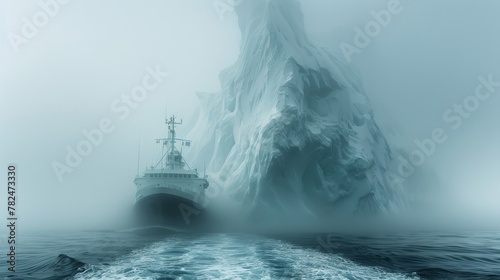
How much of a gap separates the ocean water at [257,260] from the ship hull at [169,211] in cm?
870

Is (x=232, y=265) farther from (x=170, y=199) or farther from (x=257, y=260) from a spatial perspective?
(x=170, y=199)

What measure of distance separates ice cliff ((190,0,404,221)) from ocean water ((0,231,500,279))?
1295 cm

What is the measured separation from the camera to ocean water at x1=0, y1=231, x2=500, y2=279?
14.6 m

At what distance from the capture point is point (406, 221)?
46.4m

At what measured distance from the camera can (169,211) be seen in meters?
32.6

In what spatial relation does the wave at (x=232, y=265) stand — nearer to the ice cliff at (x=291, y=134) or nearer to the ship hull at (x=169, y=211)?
the ship hull at (x=169, y=211)

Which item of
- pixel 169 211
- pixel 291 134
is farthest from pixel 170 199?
pixel 291 134

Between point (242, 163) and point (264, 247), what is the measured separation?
19.7m

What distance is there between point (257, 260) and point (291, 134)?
66.9 feet

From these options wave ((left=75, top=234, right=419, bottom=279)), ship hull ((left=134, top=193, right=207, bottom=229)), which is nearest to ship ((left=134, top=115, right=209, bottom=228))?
ship hull ((left=134, top=193, right=207, bottom=229))

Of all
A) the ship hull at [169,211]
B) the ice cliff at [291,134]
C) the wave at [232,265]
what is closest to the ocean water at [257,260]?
the wave at [232,265]

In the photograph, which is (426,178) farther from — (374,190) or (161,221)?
(161,221)

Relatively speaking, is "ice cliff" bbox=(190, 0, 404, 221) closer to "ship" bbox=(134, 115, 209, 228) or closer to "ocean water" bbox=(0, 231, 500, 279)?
"ship" bbox=(134, 115, 209, 228)

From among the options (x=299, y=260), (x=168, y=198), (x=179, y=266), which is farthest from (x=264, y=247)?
(x=168, y=198)
